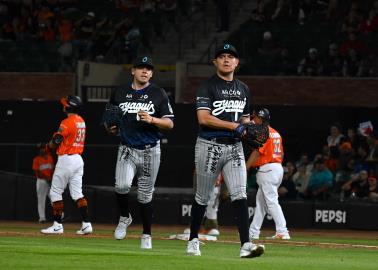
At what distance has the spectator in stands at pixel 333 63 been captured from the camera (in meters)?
29.1

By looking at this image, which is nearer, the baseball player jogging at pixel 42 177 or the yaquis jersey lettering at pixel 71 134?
the yaquis jersey lettering at pixel 71 134

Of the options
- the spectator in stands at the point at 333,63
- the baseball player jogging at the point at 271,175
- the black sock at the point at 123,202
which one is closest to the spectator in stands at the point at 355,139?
the spectator in stands at the point at 333,63

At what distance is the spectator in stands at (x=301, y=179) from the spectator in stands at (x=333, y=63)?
4.35 m

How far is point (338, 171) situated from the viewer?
25.3 metres

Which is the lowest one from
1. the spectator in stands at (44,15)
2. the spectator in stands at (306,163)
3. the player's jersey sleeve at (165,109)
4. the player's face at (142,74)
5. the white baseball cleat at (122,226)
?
the white baseball cleat at (122,226)

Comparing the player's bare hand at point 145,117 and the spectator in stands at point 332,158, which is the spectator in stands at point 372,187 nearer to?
the spectator in stands at point 332,158

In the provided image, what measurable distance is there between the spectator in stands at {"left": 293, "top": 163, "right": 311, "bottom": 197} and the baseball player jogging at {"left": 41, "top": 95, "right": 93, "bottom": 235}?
769 centimetres

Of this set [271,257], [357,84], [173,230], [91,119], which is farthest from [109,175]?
[271,257]

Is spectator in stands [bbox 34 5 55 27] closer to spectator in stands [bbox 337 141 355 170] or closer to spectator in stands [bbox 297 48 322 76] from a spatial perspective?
spectator in stands [bbox 297 48 322 76]

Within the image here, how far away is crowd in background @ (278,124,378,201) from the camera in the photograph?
24.6 metres

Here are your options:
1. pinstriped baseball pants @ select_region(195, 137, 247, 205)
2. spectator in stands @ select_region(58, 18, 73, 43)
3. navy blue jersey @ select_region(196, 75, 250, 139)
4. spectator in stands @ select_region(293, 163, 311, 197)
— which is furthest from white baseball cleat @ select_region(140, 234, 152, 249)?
spectator in stands @ select_region(58, 18, 73, 43)

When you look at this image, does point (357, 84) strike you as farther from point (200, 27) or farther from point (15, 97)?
point (15, 97)

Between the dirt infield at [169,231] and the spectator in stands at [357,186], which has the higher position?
the spectator in stands at [357,186]

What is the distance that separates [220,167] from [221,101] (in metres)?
0.75
